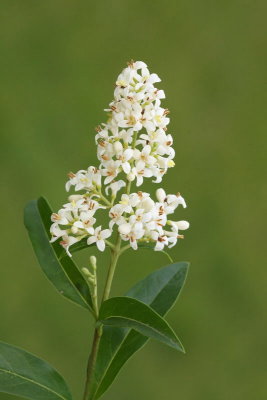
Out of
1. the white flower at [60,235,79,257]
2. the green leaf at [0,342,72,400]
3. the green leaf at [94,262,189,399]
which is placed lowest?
the green leaf at [0,342,72,400]

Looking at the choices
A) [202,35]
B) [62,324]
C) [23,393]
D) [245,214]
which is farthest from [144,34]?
[23,393]

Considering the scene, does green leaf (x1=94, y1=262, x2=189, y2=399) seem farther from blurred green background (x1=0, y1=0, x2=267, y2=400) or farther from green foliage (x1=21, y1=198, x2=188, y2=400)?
blurred green background (x1=0, y1=0, x2=267, y2=400)

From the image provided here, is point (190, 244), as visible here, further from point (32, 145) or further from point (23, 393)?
point (23, 393)

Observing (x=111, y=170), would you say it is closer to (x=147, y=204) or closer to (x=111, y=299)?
(x=147, y=204)

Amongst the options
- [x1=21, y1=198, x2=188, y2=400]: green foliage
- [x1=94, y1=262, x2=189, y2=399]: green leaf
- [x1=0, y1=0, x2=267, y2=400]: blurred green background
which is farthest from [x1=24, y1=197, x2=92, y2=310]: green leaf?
[x1=0, y1=0, x2=267, y2=400]: blurred green background

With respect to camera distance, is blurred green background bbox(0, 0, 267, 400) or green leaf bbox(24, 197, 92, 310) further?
blurred green background bbox(0, 0, 267, 400)

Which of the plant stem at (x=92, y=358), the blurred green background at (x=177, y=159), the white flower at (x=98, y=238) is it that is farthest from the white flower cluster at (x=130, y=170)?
the blurred green background at (x=177, y=159)
